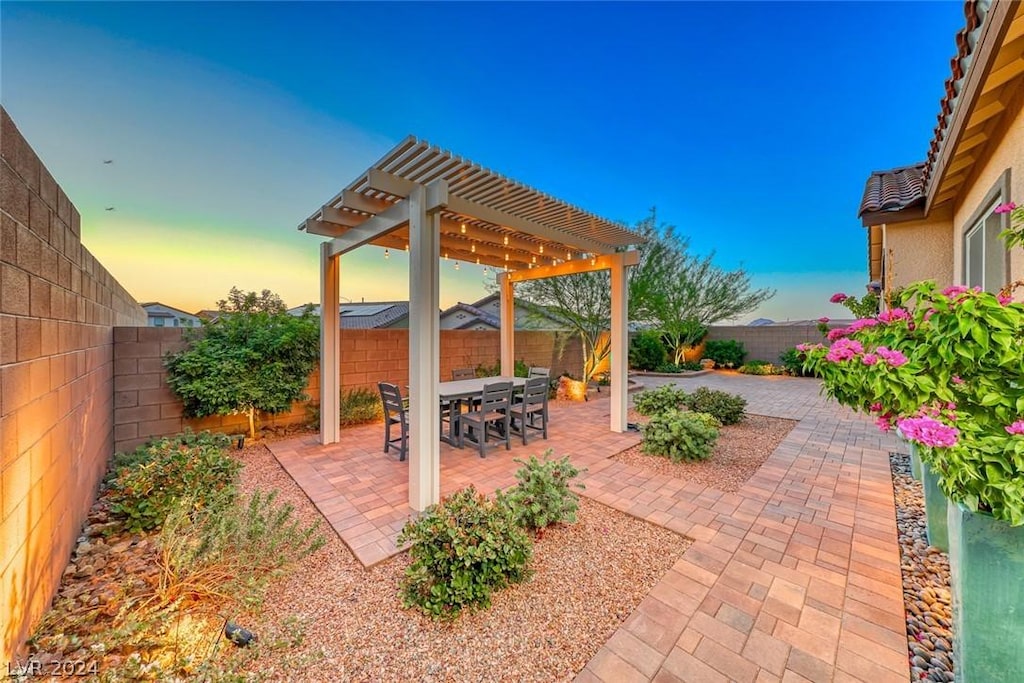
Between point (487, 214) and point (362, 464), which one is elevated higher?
point (487, 214)

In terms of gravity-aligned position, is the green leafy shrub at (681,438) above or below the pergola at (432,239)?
below

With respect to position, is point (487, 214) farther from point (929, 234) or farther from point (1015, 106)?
point (929, 234)

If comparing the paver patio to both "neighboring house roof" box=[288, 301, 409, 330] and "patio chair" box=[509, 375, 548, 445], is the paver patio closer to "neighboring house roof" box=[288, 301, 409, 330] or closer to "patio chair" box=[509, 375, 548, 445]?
"patio chair" box=[509, 375, 548, 445]

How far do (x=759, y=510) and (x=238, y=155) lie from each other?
949 centimetres

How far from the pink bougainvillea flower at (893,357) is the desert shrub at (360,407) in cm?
686

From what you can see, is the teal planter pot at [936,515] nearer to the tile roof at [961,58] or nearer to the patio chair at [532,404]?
the tile roof at [961,58]

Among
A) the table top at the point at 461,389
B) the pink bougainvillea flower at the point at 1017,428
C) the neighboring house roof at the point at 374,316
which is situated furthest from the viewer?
the neighboring house roof at the point at 374,316

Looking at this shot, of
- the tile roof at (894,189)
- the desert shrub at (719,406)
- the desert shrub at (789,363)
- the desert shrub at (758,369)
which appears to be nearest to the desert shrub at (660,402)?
the desert shrub at (719,406)

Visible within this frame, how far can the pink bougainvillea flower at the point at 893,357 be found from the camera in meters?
1.58

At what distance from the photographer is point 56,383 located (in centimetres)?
220

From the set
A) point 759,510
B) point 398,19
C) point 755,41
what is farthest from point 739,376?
point 398,19

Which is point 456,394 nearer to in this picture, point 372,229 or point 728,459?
point 372,229

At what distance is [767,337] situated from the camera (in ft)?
53.9

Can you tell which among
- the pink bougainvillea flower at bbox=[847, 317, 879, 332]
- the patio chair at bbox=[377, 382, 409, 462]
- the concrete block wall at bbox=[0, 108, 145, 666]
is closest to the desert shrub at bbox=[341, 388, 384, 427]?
the patio chair at bbox=[377, 382, 409, 462]
